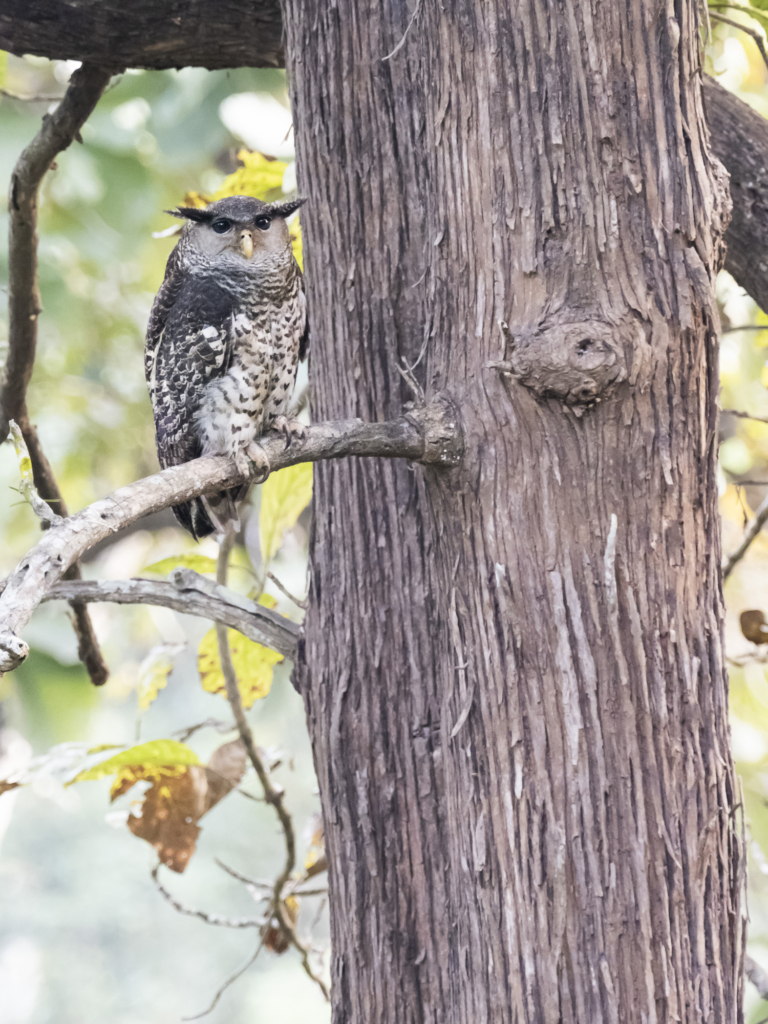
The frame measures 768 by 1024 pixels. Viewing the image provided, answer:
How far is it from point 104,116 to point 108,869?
9804 millimetres

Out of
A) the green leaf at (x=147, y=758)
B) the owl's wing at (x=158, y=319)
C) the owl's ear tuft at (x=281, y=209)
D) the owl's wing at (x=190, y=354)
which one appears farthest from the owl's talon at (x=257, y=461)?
the green leaf at (x=147, y=758)

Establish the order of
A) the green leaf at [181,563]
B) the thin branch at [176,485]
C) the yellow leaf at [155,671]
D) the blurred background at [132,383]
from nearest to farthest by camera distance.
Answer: the thin branch at [176,485], the green leaf at [181,563], the yellow leaf at [155,671], the blurred background at [132,383]

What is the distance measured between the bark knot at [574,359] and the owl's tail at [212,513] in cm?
78

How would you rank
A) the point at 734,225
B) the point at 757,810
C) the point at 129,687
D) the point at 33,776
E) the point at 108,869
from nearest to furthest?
1. the point at 734,225
2. the point at 33,776
3. the point at 757,810
4. the point at 129,687
5. the point at 108,869

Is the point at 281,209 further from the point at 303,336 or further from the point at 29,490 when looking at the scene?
the point at 29,490

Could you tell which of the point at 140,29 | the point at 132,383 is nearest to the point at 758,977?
the point at 140,29

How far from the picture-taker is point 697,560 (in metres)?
1.10

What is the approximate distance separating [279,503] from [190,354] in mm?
329

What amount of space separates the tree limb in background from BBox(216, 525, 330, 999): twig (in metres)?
0.29

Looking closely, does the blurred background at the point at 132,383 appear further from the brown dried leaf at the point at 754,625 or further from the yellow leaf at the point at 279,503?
the yellow leaf at the point at 279,503

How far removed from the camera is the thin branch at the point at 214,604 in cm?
146

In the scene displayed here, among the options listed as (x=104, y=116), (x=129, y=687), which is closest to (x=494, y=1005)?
(x=104, y=116)

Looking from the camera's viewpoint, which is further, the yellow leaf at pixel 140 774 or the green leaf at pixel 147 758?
the yellow leaf at pixel 140 774

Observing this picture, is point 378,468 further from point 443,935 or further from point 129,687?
point 129,687
